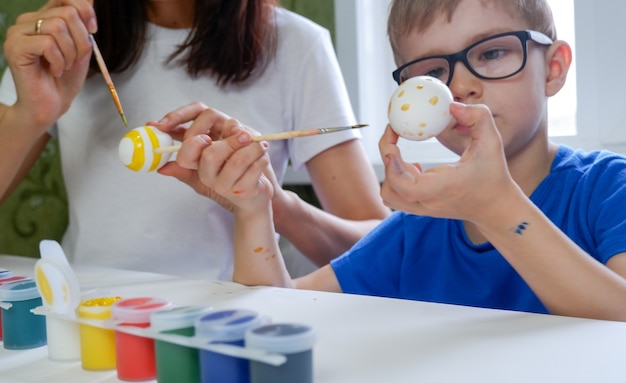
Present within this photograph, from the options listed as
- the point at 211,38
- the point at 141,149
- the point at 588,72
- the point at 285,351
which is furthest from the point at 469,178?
the point at 588,72

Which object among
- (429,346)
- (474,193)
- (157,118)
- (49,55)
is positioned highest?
(49,55)

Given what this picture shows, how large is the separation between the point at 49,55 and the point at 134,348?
0.74 m

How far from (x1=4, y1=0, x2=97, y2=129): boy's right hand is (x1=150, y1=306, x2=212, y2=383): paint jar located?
75 cm

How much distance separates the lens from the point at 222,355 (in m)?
0.50

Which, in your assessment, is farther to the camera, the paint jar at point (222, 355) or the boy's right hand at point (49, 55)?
the boy's right hand at point (49, 55)

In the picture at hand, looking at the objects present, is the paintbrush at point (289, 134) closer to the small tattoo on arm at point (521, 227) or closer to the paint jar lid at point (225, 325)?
the small tattoo on arm at point (521, 227)

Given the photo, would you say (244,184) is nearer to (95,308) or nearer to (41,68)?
(95,308)

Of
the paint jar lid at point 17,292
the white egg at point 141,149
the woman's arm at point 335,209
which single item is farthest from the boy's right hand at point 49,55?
the paint jar lid at point 17,292

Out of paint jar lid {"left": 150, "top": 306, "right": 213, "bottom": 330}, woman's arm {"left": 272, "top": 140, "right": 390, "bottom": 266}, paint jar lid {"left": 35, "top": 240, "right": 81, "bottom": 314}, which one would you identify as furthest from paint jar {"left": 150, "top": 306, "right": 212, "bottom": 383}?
woman's arm {"left": 272, "top": 140, "right": 390, "bottom": 266}

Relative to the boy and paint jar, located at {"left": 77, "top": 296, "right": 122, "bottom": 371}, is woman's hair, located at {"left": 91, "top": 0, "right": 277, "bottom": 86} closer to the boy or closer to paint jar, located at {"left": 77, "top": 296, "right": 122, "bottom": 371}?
the boy

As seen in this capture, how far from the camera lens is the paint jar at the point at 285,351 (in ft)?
Result: 1.54

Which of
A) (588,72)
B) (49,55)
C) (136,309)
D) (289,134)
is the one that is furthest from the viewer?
(588,72)

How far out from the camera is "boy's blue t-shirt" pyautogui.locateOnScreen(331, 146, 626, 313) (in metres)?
0.88

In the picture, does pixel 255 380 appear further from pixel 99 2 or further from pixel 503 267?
pixel 99 2
